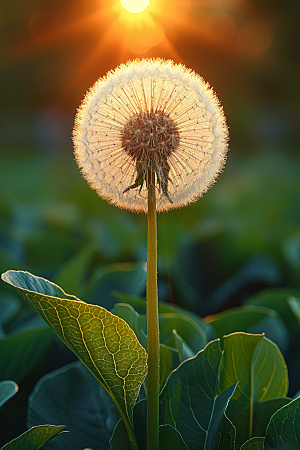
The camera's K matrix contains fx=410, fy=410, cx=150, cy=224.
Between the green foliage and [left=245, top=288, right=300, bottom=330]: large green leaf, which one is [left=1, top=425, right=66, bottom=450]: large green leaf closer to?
the green foliage

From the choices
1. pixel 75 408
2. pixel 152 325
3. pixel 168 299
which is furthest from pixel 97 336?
pixel 168 299

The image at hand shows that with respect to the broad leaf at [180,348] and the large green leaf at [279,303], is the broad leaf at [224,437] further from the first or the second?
the large green leaf at [279,303]

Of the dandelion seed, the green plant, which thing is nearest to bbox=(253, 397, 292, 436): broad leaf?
the green plant

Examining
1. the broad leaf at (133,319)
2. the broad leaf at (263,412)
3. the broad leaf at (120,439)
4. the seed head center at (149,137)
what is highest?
the seed head center at (149,137)

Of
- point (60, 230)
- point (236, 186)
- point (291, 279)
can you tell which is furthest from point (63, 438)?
point (236, 186)

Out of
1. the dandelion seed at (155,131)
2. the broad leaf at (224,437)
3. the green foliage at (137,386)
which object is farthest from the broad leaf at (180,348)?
the dandelion seed at (155,131)

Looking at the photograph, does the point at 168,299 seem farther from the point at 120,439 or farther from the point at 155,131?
the point at 155,131

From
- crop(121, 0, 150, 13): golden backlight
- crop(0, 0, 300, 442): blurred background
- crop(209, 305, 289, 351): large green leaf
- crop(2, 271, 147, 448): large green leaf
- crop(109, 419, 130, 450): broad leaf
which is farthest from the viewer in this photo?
crop(121, 0, 150, 13): golden backlight
